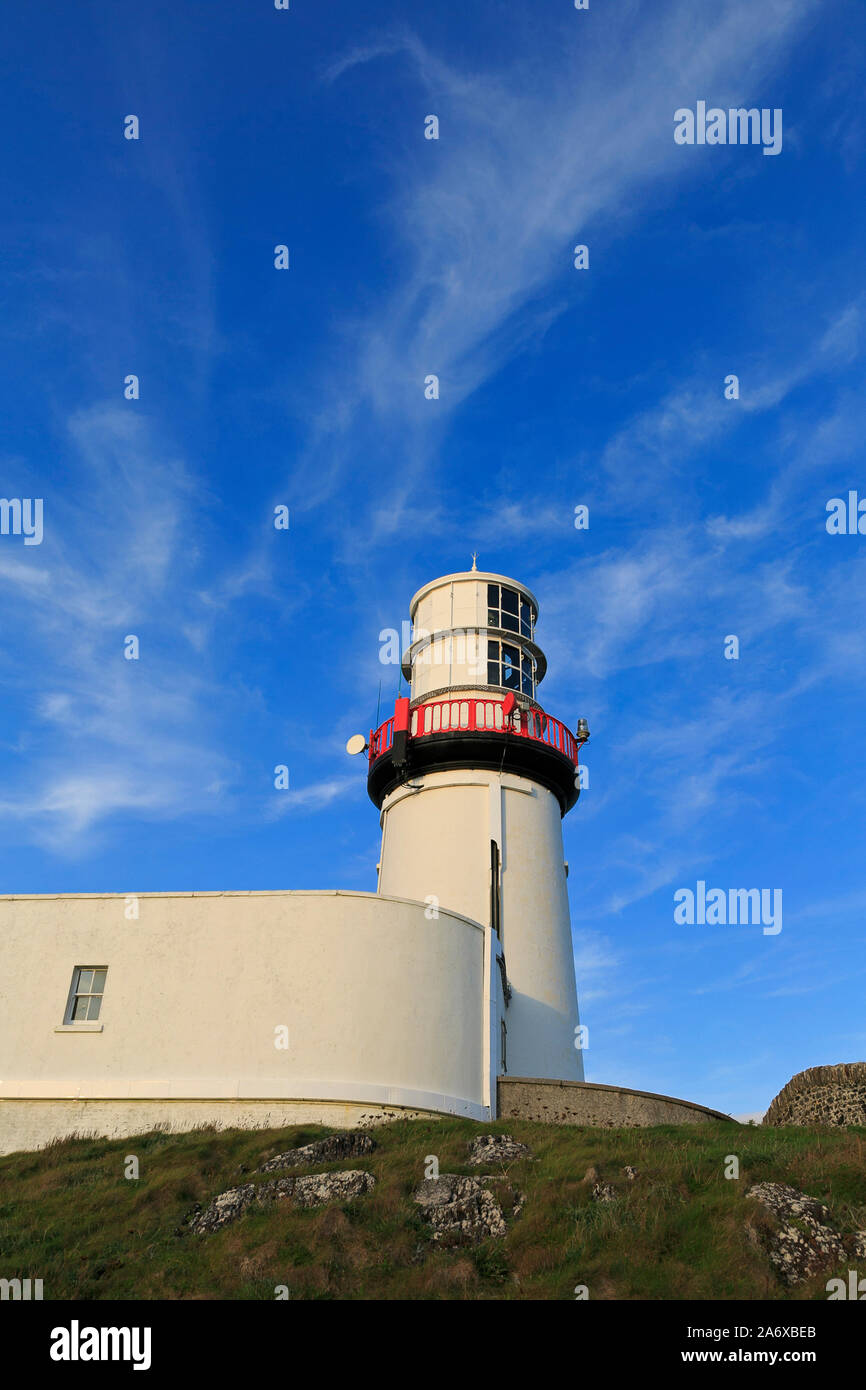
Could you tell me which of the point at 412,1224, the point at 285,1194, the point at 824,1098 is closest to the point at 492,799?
the point at 824,1098

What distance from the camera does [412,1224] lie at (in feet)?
51.0

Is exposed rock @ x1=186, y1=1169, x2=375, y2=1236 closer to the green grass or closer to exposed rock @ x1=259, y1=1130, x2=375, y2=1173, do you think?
the green grass

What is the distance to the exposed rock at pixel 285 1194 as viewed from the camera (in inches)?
643

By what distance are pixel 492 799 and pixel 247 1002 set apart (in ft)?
33.6

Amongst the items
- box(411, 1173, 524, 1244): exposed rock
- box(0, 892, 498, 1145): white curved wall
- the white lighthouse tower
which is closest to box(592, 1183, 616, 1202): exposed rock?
box(411, 1173, 524, 1244): exposed rock

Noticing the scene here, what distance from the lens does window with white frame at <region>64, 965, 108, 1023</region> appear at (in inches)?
928

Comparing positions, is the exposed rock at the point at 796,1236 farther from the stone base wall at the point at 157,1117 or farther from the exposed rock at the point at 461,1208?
the stone base wall at the point at 157,1117

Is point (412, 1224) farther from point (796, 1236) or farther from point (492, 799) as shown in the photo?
point (492, 799)

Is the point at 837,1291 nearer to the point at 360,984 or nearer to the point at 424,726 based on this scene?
the point at 360,984

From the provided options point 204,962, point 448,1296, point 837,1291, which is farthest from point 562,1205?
point 204,962

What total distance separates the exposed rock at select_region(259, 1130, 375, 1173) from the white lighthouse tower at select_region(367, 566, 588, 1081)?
25.3ft

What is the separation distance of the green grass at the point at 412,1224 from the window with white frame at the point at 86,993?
3.52 metres

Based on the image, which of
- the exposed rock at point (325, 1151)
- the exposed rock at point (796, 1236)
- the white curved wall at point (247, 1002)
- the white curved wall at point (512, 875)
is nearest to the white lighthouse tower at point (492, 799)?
the white curved wall at point (512, 875)

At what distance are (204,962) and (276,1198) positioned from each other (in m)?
7.64
